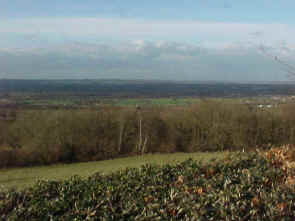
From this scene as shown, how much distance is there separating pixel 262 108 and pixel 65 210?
84.9 feet

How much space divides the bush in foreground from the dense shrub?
769 inches

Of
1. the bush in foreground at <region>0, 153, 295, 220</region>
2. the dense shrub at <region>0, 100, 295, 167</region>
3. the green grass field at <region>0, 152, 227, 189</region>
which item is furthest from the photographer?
the dense shrub at <region>0, 100, 295, 167</region>

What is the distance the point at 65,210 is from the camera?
226 inches

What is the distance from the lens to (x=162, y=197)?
601 cm

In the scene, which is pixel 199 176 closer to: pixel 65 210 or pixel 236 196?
pixel 236 196

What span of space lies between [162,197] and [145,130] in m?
22.7

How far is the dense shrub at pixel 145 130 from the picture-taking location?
84.1 ft

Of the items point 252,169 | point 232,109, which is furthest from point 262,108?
point 252,169

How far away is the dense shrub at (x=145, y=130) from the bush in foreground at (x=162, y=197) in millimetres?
19538

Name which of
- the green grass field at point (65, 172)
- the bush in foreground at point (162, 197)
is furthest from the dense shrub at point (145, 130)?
the bush in foreground at point (162, 197)

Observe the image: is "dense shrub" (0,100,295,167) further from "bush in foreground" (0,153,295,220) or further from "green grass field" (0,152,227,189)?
"bush in foreground" (0,153,295,220)

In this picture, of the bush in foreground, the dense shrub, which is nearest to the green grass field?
the bush in foreground

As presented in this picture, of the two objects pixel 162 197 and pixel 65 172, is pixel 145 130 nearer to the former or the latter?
pixel 65 172

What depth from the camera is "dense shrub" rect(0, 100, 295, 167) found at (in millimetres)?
25641
